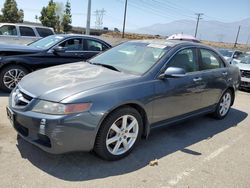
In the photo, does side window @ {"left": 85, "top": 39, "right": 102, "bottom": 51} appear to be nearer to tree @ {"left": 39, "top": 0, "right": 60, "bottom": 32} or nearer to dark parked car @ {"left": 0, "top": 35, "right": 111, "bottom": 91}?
dark parked car @ {"left": 0, "top": 35, "right": 111, "bottom": 91}

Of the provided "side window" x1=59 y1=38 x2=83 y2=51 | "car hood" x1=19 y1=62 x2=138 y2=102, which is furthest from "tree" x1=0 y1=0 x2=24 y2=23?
"car hood" x1=19 y1=62 x2=138 y2=102

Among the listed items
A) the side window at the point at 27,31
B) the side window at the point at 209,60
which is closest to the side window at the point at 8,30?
the side window at the point at 27,31

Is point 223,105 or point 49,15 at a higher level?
point 49,15

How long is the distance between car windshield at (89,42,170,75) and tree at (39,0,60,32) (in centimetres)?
5229

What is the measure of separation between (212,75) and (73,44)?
13.3 ft

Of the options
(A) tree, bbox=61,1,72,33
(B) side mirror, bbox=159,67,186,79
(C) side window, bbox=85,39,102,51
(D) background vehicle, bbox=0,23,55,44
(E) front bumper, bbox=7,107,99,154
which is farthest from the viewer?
(A) tree, bbox=61,1,72,33

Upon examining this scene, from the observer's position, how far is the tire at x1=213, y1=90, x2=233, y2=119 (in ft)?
18.4

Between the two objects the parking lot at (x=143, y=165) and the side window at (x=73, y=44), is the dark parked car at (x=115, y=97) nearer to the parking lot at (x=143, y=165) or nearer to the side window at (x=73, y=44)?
the parking lot at (x=143, y=165)

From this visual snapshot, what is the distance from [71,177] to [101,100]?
94 cm

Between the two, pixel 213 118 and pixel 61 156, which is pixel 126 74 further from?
pixel 213 118

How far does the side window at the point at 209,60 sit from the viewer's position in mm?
4941

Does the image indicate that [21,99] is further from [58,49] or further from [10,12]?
[10,12]

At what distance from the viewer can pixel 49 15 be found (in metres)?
53.0

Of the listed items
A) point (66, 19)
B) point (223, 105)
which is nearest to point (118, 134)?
point (223, 105)
